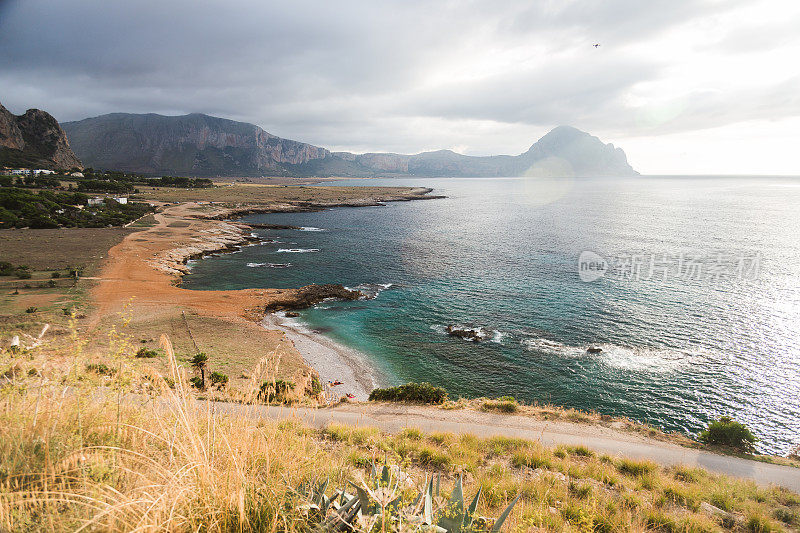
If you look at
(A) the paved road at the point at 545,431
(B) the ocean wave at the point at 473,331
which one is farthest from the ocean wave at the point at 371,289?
(A) the paved road at the point at 545,431

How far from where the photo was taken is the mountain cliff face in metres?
146

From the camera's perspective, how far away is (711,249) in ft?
205

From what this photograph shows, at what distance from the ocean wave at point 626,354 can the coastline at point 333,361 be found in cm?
1349

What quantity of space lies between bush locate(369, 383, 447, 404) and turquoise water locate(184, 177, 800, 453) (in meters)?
5.14

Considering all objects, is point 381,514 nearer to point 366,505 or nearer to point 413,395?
point 366,505

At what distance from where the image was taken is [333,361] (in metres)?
26.2

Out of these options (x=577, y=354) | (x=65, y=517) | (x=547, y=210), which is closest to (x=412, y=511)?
(x=65, y=517)

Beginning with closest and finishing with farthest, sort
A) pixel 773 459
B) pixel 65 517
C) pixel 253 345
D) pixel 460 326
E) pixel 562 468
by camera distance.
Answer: pixel 65 517 → pixel 562 468 → pixel 773 459 → pixel 253 345 → pixel 460 326

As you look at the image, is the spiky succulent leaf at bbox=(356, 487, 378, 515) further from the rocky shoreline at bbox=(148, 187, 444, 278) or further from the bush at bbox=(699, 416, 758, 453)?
the rocky shoreline at bbox=(148, 187, 444, 278)

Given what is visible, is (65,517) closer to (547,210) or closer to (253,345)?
(253,345)

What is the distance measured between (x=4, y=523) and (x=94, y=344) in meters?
23.6

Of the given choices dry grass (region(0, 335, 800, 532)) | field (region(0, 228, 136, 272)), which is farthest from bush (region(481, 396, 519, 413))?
field (region(0, 228, 136, 272))

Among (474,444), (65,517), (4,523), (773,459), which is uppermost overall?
(4,523)

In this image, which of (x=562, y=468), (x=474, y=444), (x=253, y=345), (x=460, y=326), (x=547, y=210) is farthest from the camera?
(x=547, y=210)
